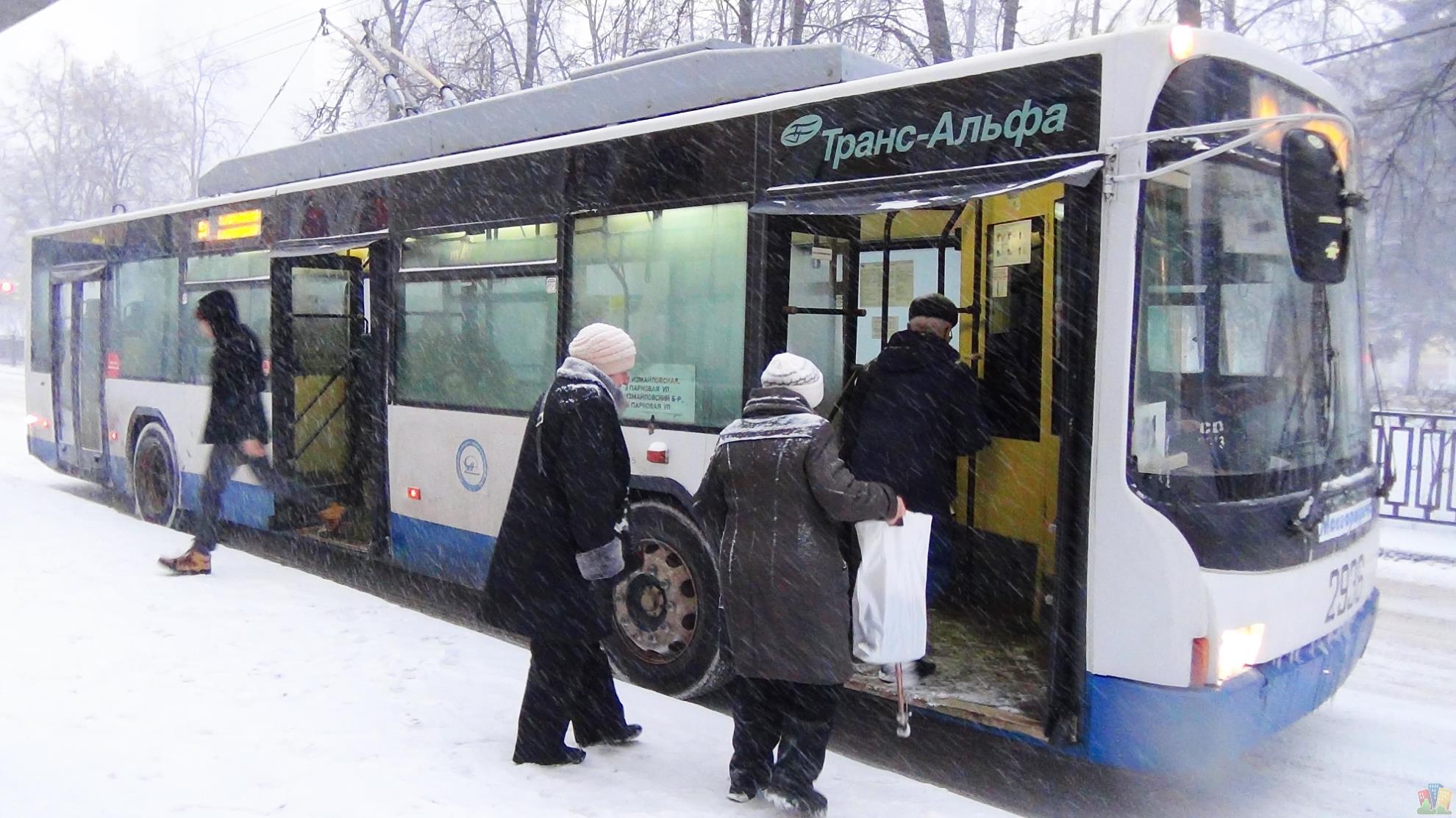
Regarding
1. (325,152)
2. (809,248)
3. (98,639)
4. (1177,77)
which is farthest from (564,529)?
(325,152)

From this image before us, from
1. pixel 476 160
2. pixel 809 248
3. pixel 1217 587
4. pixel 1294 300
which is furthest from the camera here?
pixel 476 160

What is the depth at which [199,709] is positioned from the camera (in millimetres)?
4750

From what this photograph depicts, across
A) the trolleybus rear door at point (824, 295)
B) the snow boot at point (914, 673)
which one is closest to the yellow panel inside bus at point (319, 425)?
the trolleybus rear door at point (824, 295)

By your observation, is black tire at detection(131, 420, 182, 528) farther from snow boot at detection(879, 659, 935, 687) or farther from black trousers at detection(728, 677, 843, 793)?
black trousers at detection(728, 677, 843, 793)

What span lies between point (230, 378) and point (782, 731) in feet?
16.4

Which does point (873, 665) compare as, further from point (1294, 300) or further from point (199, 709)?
point (199, 709)

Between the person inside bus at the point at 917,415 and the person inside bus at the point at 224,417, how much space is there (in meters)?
4.16

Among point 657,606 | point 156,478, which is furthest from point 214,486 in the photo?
point 657,606

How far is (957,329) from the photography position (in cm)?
668

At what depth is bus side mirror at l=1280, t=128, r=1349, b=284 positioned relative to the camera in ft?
12.7

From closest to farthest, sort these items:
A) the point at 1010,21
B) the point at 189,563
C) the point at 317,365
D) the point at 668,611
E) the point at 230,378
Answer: the point at 668,611, the point at 189,563, the point at 230,378, the point at 317,365, the point at 1010,21

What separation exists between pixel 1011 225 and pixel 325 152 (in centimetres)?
524

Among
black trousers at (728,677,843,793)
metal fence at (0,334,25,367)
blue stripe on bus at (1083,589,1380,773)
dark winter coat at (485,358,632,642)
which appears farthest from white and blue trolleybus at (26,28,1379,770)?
metal fence at (0,334,25,367)

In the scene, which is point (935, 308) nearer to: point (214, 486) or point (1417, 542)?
point (214, 486)
